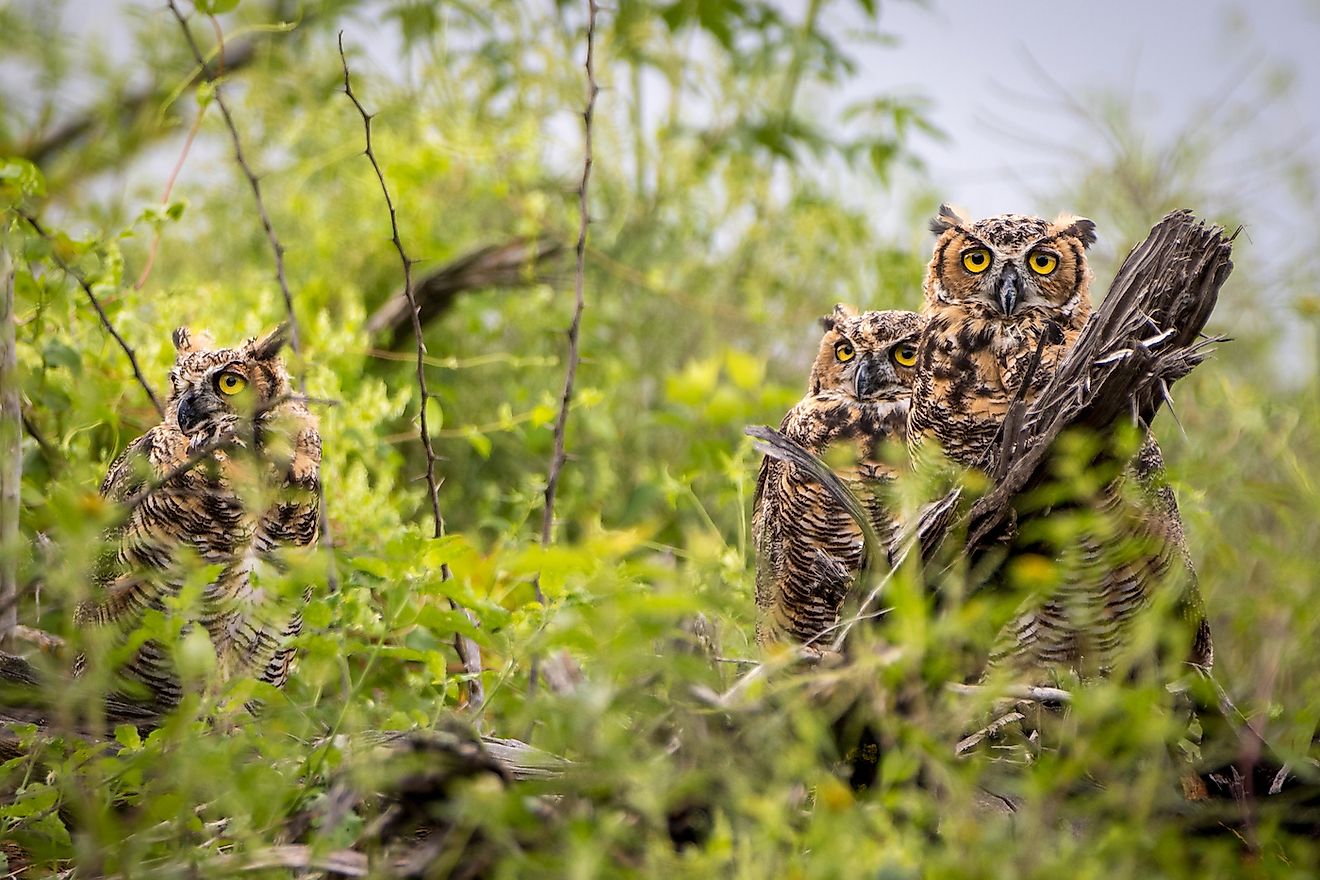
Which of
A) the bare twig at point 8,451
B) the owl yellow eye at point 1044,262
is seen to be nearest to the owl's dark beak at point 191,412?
the bare twig at point 8,451

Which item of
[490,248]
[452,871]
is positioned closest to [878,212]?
[490,248]

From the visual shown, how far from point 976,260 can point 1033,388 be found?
0.35 metres

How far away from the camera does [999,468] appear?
1409 millimetres

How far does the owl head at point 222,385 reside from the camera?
2090 millimetres

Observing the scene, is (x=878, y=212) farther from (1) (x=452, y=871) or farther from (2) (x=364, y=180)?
(1) (x=452, y=871)

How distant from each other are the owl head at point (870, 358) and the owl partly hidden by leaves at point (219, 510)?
1.08m

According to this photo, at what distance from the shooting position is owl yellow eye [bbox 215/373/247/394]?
2119mm

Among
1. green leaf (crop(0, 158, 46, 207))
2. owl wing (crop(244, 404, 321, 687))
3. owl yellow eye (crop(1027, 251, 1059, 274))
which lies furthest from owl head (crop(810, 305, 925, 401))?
green leaf (crop(0, 158, 46, 207))

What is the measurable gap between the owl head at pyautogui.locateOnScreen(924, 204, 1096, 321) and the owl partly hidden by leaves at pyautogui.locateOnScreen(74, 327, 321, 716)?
47.1 inches

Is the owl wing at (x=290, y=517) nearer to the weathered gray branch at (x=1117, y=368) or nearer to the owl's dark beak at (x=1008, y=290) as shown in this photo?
the weathered gray branch at (x=1117, y=368)

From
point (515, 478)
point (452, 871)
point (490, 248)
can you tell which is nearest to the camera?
point (452, 871)

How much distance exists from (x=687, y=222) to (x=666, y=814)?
329 centimetres

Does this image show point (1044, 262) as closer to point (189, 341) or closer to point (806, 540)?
point (806, 540)

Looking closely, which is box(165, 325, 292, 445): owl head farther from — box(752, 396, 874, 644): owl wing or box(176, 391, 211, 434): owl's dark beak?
box(752, 396, 874, 644): owl wing
